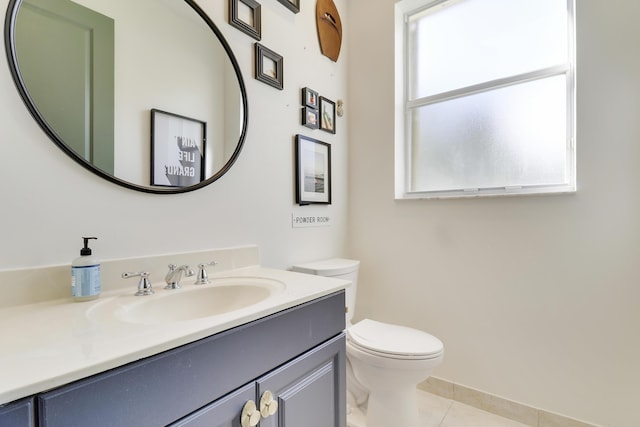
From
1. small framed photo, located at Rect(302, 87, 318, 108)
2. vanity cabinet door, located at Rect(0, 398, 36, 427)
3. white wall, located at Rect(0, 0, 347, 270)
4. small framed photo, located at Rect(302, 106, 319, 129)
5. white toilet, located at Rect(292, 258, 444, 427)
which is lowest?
white toilet, located at Rect(292, 258, 444, 427)

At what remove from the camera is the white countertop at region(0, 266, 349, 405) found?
16.7 inches

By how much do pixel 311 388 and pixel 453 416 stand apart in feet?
3.73

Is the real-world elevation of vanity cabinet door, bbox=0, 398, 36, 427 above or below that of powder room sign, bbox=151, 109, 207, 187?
below

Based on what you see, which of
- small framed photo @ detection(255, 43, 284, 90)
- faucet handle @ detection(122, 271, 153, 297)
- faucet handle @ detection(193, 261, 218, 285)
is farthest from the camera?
small framed photo @ detection(255, 43, 284, 90)

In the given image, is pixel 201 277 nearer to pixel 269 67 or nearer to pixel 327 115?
pixel 269 67

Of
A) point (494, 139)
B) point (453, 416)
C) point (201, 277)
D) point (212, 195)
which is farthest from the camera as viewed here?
point (494, 139)

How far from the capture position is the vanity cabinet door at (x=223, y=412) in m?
0.58

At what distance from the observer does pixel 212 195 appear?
1.19 meters

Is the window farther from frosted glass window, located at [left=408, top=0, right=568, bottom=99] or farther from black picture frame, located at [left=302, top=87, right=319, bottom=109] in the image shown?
black picture frame, located at [left=302, top=87, right=319, bottom=109]

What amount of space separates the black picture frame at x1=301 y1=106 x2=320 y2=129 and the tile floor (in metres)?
1.58

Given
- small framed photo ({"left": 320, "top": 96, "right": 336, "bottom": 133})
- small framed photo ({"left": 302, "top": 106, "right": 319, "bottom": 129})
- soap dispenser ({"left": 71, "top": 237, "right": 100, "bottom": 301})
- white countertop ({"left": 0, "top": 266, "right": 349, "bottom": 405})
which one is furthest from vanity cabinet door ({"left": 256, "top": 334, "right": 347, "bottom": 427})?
small framed photo ({"left": 320, "top": 96, "right": 336, "bottom": 133})

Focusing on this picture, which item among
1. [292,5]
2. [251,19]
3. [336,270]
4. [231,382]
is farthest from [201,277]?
[292,5]

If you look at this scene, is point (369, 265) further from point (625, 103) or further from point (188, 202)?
point (625, 103)

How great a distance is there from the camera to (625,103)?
123 centimetres
